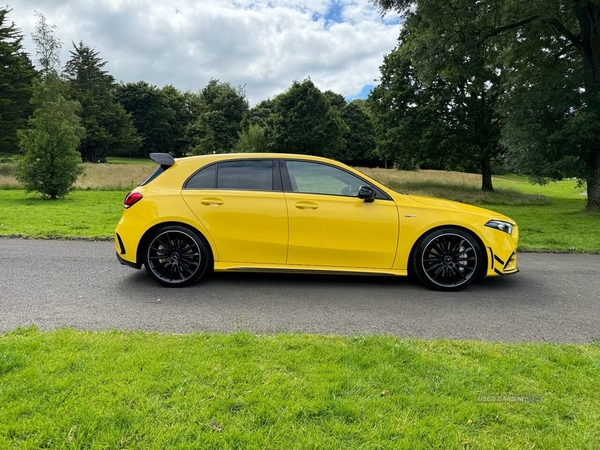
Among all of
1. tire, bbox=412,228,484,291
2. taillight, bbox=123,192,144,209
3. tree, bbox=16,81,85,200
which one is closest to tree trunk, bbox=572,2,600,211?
tire, bbox=412,228,484,291

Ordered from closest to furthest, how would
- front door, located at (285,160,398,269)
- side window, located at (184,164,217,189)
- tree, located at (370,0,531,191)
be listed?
front door, located at (285,160,398,269) → side window, located at (184,164,217,189) → tree, located at (370,0,531,191)

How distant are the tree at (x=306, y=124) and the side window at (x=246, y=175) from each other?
33294 mm

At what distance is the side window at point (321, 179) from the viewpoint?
5.05 metres

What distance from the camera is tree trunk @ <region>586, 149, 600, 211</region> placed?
14.7 metres

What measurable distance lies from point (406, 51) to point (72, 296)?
17.0 meters

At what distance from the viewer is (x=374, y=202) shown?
16.3 ft

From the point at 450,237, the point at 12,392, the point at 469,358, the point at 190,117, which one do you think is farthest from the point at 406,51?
the point at 190,117

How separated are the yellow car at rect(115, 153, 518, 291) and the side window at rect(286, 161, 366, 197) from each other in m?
0.01

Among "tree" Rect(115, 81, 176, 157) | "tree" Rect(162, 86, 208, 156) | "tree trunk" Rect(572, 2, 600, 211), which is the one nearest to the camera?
"tree trunk" Rect(572, 2, 600, 211)

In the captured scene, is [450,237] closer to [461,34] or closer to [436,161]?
[461,34]

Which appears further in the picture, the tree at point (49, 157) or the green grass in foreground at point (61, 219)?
the tree at point (49, 157)

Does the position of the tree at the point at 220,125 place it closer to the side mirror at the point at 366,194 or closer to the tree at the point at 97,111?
the tree at the point at 97,111

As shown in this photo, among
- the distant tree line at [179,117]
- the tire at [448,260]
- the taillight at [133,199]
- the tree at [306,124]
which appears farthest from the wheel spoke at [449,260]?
the tree at [306,124]

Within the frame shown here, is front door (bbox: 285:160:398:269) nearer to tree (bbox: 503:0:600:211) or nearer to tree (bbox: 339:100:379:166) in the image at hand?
tree (bbox: 503:0:600:211)
